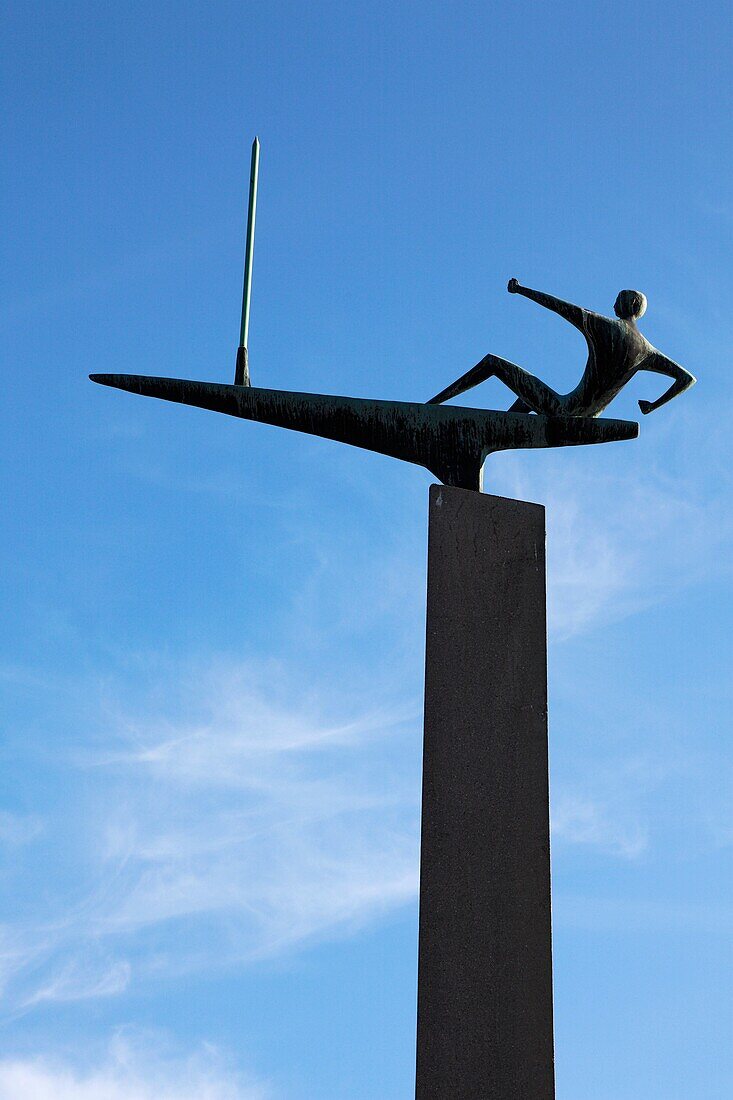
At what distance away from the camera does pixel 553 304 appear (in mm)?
7344

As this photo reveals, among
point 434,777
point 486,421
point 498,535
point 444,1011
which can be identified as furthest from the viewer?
point 486,421

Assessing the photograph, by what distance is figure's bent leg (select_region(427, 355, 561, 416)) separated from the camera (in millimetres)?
7242

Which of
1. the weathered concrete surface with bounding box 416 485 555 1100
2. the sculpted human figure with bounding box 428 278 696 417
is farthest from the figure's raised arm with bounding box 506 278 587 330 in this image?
the weathered concrete surface with bounding box 416 485 555 1100

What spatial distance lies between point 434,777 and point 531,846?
533 mm

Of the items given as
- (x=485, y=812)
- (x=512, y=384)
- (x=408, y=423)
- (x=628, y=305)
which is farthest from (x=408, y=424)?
(x=485, y=812)

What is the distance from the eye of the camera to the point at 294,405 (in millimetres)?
7125

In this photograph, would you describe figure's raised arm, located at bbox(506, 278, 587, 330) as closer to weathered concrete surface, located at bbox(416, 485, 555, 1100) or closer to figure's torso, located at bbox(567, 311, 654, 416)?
figure's torso, located at bbox(567, 311, 654, 416)

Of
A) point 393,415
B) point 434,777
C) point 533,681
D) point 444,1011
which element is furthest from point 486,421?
point 444,1011

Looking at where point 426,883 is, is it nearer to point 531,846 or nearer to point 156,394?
point 531,846

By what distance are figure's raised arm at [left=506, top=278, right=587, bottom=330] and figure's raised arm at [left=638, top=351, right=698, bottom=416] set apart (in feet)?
1.64

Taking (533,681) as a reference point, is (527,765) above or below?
below

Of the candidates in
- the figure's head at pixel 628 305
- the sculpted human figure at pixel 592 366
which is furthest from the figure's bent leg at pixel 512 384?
the figure's head at pixel 628 305

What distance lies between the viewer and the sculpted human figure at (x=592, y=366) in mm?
7230

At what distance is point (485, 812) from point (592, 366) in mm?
2601
